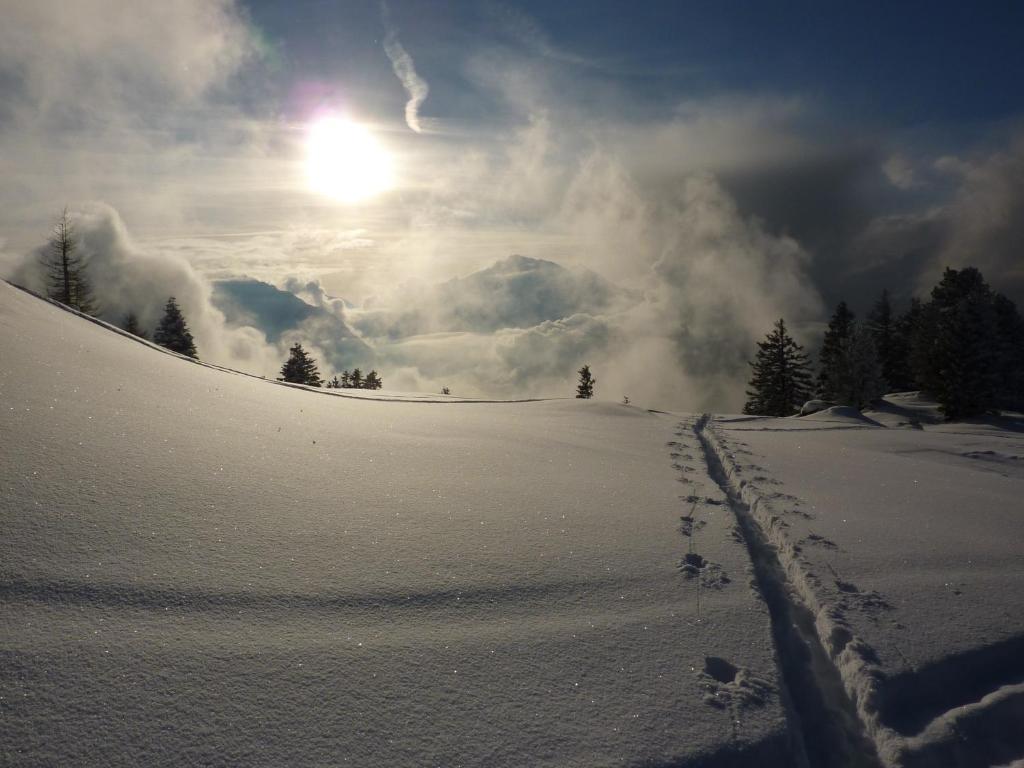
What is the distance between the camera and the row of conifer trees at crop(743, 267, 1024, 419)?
37.6 meters

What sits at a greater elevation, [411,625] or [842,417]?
[842,417]

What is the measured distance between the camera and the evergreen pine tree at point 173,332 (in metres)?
41.7

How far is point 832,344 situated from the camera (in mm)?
53875

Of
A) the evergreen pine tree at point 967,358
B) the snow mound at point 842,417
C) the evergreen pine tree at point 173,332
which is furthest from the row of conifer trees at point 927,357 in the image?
the evergreen pine tree at point 173,332

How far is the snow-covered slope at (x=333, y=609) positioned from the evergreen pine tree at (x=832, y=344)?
4549cm

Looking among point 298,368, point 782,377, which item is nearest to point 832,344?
point 782,377

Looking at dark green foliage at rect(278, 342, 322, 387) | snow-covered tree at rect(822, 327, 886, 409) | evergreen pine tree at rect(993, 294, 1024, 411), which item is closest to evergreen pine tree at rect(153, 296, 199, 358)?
dark green foliage at rect(278, 342, 322, 387)

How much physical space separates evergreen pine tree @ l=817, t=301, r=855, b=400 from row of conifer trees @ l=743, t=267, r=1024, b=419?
9 centimetres

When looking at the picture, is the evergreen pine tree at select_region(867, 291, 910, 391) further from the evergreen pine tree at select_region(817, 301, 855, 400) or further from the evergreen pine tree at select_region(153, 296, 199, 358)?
the evergreen pine tree at select_region(153, 296, 199, 358)

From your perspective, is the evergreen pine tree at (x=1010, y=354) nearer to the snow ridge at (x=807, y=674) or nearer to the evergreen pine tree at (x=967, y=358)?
the evergreen pine tree at (x=967, y=358)

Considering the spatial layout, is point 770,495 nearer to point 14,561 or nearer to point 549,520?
point 549,520

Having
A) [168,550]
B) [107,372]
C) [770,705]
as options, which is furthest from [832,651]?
[107,372]

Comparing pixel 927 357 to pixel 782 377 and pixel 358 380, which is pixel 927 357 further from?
pixel 358 380

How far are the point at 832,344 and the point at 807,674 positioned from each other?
5844 cm
